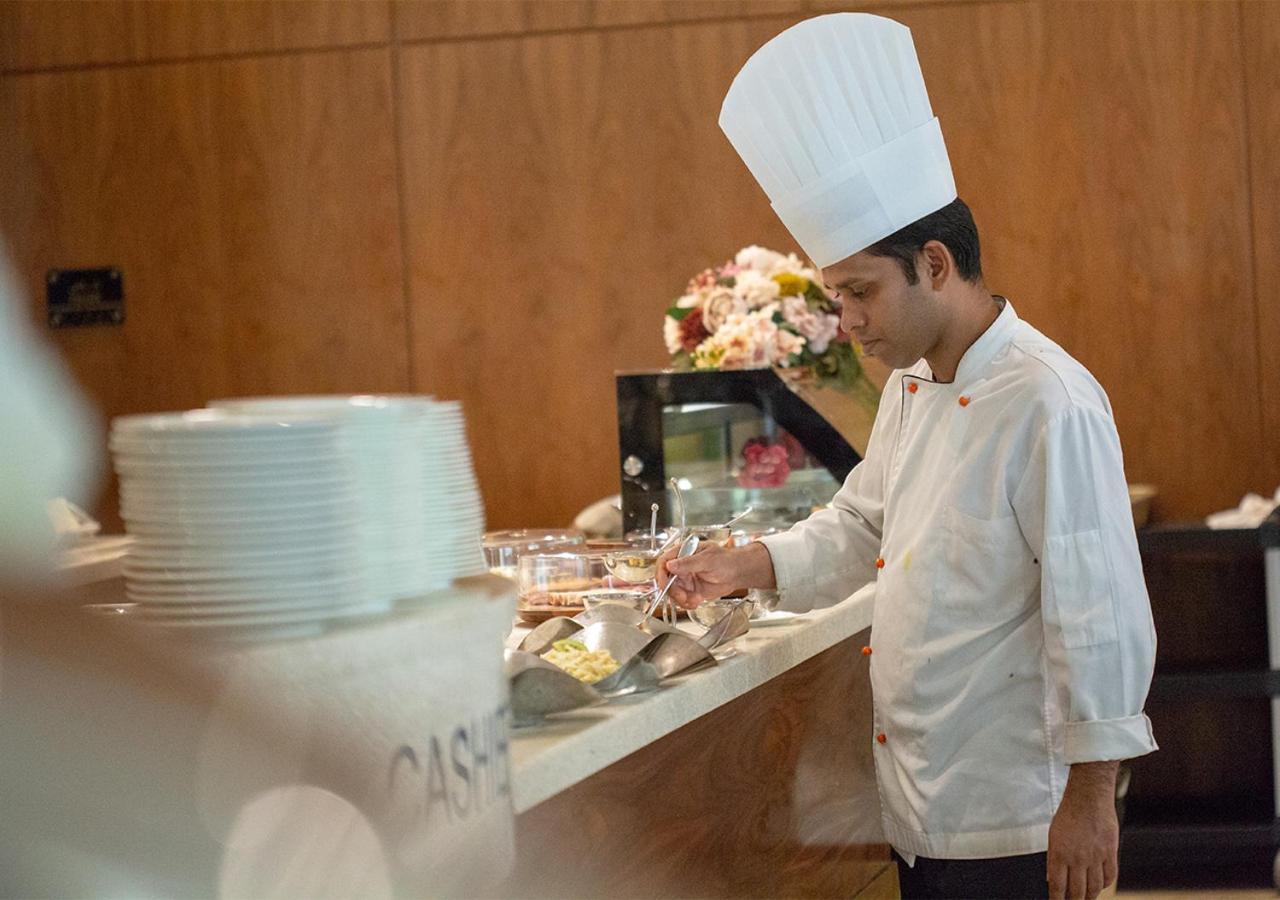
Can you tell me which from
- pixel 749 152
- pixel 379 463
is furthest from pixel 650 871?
pixel 749 152

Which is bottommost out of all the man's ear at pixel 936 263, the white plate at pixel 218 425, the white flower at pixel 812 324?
the white plate at pixel 218 425

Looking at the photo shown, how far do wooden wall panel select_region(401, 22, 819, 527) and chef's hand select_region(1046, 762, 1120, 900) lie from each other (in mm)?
3339

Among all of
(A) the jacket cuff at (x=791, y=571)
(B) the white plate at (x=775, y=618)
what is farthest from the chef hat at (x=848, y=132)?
(B) the white plate at (x=775, y=618)

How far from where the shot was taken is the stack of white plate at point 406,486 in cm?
122

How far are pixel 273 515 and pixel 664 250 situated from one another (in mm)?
4043

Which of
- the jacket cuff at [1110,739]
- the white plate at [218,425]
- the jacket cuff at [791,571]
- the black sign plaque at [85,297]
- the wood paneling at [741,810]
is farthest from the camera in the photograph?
the black sign plaque at [85,297]

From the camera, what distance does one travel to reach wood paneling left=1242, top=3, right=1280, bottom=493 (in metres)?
4.57

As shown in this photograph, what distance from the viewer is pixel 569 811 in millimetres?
1666

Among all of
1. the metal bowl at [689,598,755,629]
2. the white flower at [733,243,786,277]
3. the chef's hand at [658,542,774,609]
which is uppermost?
the white flower at [733,243,786,277]

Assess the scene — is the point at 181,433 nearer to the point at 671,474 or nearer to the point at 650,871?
the point at 650,871

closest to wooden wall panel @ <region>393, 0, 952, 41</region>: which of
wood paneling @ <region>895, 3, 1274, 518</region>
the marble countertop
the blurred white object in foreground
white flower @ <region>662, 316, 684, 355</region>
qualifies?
wood paneling @ <region>895, 3, 1274, 518</region>

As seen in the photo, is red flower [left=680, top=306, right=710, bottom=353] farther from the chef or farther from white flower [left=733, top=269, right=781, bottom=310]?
the chef

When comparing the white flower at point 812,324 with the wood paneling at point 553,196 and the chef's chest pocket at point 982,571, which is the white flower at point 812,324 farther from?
the wood paneling at point 553,196

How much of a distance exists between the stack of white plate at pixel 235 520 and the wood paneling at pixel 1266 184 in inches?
160
